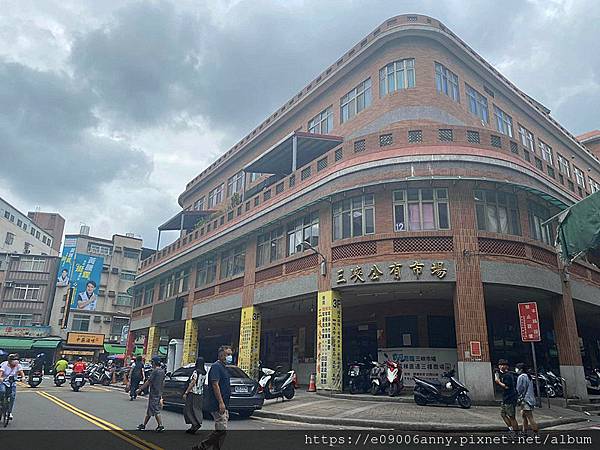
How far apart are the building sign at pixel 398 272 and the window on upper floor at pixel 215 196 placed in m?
19.2

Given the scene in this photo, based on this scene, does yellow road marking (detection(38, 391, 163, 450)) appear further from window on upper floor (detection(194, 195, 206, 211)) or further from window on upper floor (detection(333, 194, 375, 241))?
window on upper floor (detection(194, 195, 206, 211))

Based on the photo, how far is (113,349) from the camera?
50875mm

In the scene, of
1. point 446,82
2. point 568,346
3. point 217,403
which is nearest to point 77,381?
point 217,403

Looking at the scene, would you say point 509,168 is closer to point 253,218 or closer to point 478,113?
point 478,113

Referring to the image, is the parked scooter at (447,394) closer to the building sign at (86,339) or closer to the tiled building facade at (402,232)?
the tiled building facade at (402,232)

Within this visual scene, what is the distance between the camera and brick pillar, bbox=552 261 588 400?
16.1 meters

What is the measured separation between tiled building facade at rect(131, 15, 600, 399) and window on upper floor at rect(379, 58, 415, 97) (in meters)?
0.05

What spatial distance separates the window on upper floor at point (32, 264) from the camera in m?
51.6

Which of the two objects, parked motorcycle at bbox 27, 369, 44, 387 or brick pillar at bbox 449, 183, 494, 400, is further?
parked motorcycle at bbox 27, 369, 44, 387

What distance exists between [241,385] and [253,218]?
11160mm

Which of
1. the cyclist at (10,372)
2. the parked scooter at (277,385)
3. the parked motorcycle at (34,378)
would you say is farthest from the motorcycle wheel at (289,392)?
the parked motorcycle at (34,378)

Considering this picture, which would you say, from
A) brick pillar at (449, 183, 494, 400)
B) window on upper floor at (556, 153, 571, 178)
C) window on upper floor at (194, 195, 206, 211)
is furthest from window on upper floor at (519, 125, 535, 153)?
window on upper floor at (194, 195, 206, 211)

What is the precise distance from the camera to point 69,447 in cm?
713

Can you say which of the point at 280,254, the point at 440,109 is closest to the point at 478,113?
the point at 440,109
